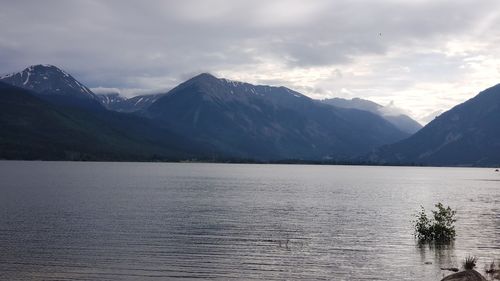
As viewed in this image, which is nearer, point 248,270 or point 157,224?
point 248,270

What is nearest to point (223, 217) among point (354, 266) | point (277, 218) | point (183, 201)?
point (277, 218)

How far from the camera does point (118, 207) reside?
99.5m

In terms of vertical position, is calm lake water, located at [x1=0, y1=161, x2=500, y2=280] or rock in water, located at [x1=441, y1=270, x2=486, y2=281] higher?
rock in water, located at [x1=441, y1=270, x2=486, y2=281]

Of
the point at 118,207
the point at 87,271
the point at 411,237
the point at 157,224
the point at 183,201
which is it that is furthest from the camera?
the point at 183,201

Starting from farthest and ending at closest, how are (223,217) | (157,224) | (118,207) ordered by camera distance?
1. (118,207)
2. (223,217)
3. (157,224)

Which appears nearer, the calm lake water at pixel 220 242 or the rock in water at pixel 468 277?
the rock in water at pixel 468 277

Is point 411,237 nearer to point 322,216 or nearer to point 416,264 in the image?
point 416,264

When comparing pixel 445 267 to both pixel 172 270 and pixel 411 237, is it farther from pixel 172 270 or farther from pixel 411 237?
pixel 172 270

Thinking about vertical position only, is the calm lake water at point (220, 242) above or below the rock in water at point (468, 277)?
below

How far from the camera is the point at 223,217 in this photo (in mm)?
87750

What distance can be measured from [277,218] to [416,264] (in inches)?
1542

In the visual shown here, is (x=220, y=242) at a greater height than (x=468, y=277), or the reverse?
(x=468, y=277)

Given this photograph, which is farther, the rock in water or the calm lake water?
the calm lake water

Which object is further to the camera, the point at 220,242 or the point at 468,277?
the point at 220,242
